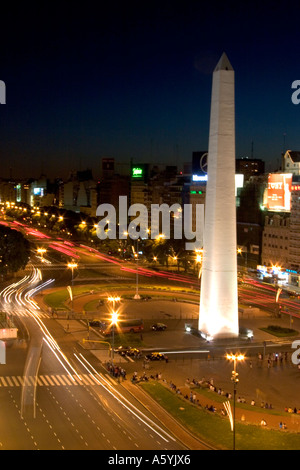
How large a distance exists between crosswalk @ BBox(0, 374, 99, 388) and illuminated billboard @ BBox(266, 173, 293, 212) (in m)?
51.9

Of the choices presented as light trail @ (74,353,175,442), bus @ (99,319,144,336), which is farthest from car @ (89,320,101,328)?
light trail @ (74,353,175,442)

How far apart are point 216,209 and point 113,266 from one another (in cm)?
4330

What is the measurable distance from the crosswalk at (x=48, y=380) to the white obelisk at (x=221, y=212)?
1224cm

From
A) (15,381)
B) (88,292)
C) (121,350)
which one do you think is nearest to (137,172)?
(88,292)

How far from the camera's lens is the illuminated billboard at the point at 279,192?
79.2 meters

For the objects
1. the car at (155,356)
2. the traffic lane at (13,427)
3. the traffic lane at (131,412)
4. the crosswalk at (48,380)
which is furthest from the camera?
the car at (155,356)

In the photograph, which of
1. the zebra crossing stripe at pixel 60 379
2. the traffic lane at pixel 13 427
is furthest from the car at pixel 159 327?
the traffic lane at pixel 13 427

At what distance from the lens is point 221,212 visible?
4128 centimetres

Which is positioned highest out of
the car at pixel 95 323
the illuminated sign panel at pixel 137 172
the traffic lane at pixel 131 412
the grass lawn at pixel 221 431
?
the illuminated sign panel at pixel 137 172

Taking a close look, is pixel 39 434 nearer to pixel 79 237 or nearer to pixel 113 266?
pixel 113 266

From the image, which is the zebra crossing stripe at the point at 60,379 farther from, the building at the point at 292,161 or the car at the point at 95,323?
the building at the point at 292,161

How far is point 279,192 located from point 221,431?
57.8m

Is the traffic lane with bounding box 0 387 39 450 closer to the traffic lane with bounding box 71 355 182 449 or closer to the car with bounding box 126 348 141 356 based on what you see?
the traffic lane with bounding box 71 355 182 449
